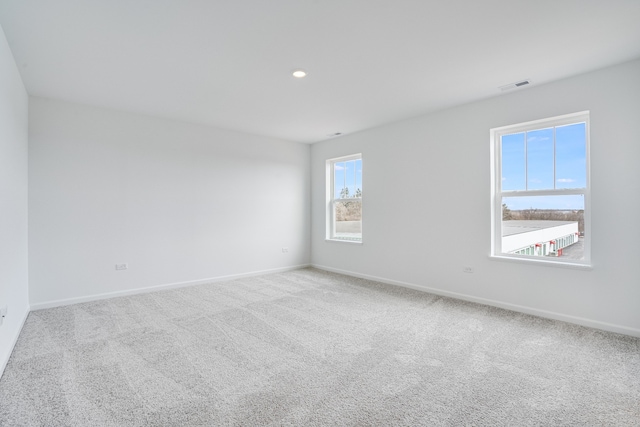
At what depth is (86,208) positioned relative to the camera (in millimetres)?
4031

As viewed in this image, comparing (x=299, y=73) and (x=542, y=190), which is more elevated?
(x=299, y=73)

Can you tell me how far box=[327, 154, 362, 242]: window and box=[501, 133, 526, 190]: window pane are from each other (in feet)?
7.63

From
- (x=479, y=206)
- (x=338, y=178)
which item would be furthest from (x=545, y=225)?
(x=338, y=178)

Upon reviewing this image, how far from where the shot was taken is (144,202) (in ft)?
14.7

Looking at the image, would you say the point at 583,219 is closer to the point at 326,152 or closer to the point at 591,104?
the point at 591,104

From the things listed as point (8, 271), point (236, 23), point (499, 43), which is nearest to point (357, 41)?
point (236, 23)

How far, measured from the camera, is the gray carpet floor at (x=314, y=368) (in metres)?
1.82

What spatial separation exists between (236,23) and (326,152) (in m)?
3.88

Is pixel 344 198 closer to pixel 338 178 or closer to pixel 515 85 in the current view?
pixel 338 178

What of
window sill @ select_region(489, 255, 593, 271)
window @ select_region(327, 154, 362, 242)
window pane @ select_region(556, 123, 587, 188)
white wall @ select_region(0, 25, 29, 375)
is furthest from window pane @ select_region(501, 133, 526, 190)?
white wall @ select_region(0, 25, 29, 375)

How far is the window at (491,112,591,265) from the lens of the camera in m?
3.27

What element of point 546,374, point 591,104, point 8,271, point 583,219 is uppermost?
point 591,104

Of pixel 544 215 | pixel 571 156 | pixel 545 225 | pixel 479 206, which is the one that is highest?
pixel 571 156

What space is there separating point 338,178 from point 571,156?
360cm
